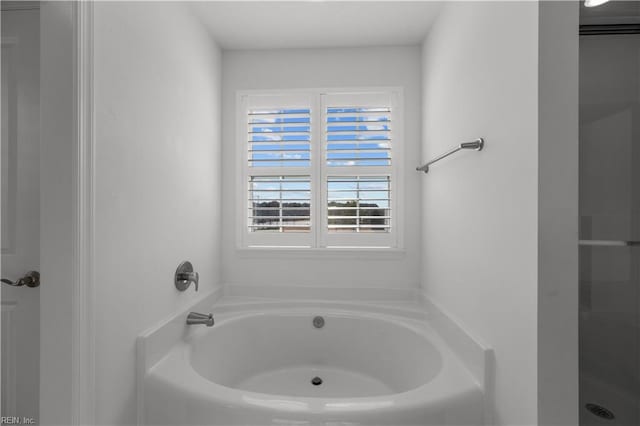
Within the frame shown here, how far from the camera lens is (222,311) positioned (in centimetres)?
204

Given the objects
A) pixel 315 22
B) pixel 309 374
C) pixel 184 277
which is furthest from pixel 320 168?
pixel 309 374

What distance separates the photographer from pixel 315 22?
6.31 ft

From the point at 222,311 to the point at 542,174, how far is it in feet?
6.23

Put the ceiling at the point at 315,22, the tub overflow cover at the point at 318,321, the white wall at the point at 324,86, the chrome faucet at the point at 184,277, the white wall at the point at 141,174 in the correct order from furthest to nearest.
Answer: the white wall at the point at 324,86 < the tub overflow cover at the point at 318,321 < the ceiling at the point at 315,22 < the chrome faucet at the point at 184,277 < the white wall at the point at 141,174

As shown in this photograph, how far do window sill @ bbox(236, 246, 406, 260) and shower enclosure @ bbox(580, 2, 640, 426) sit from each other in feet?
3.66

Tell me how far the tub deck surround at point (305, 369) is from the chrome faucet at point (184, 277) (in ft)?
0.62

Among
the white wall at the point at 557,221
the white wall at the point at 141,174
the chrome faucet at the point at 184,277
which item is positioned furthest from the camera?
the chrome faucet at the point at 184,277

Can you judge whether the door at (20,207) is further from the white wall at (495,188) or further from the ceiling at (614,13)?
the ceiling at (614,13)

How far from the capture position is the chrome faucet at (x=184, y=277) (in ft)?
5.19

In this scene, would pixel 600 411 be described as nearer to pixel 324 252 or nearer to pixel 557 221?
pixel 557 221

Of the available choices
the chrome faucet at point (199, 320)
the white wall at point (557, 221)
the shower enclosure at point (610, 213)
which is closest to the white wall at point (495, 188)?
the white wall at point (557, 221)

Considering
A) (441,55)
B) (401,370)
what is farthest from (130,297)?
(441,55)

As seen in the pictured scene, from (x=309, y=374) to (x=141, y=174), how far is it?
1.52 metres

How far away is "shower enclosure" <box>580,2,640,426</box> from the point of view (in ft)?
3.79
